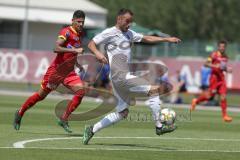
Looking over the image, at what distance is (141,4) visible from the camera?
93.5m

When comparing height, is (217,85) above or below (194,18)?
below

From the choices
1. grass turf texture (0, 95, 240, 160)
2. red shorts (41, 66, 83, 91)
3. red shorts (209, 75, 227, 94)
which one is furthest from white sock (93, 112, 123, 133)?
red shorts (209, 75, 227, 94)

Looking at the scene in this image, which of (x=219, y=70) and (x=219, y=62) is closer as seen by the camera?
(x=219, y=70)

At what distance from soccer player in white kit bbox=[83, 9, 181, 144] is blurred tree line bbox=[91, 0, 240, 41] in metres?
73.8

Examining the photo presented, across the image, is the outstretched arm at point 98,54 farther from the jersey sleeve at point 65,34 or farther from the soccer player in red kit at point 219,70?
the soccer player in red kit at point 219,70

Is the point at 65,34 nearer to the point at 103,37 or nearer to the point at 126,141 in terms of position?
the point at 103,37

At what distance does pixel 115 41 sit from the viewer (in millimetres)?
15219

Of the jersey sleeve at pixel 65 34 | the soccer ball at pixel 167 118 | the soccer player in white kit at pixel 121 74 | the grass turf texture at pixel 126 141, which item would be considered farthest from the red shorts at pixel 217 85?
the soccer player in white kit at pixel 121 74

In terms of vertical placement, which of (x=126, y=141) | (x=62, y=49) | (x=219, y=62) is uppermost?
(x=62, y=49)

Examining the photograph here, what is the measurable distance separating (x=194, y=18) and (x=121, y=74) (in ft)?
246

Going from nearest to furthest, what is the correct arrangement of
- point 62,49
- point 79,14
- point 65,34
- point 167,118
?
1. point 167,118
2. point 62,49
3. point 79,14
4. point 65,34

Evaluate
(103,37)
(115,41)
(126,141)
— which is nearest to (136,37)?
(115,41)

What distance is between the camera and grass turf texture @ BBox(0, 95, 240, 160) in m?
13.5

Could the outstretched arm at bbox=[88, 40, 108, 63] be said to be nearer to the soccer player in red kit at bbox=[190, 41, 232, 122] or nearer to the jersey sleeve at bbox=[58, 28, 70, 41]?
the jersey sleeve at bbox=[58, 28, 70, 41]
